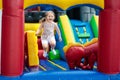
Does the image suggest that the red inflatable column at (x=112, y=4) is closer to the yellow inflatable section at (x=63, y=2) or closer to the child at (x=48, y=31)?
the child at (x=48, y=31)

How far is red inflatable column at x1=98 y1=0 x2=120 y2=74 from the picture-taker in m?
2.91

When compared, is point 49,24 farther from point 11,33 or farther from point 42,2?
point 11,33

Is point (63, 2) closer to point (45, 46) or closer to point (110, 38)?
point (45, 46)

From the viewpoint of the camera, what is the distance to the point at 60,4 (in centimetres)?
500

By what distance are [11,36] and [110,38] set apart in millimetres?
1004

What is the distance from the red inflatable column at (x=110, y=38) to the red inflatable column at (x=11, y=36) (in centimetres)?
85

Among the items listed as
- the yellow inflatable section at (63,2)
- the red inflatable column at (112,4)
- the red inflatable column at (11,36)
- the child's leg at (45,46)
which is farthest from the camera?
the yellow inflatable section at (63,2)

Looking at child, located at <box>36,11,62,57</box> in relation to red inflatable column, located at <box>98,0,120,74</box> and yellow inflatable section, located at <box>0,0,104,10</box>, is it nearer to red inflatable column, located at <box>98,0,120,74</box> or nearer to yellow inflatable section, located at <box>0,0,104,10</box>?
yellow inflatable section, located at <box>0,0,104,10</box>

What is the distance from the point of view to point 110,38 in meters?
2.91

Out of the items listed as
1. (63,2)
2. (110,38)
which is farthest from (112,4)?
(63,2)

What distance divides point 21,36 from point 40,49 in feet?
7.23

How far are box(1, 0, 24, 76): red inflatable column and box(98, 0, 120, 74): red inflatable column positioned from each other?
2.80ft

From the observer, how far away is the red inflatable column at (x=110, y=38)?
2.91 metres

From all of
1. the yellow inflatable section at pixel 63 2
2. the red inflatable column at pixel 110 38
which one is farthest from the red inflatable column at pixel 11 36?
the yellow inflatable section at pixel 63 2
